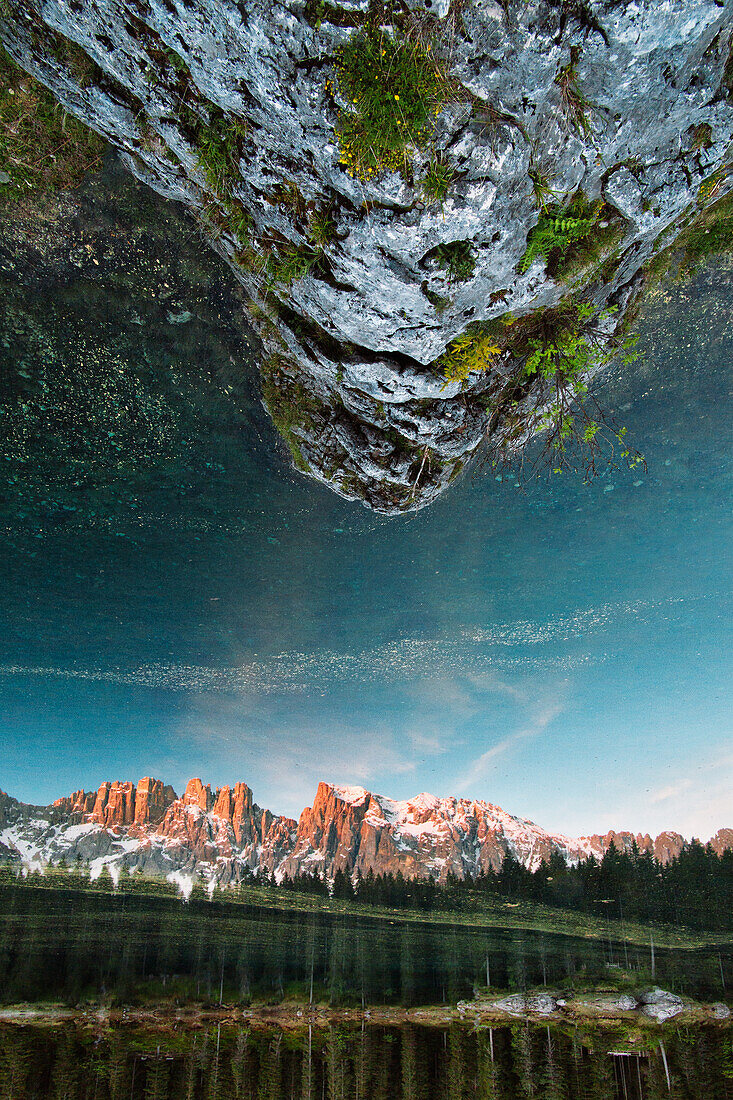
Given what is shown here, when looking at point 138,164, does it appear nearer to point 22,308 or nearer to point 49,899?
point 22,308

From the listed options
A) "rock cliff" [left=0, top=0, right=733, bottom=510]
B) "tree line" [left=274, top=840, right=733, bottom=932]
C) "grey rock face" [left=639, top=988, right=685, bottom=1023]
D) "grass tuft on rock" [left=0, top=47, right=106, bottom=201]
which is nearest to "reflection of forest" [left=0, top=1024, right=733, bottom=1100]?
→ "grey rock face" [left=639, top=988, right=685, bottom=1023]

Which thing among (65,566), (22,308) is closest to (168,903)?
(65,566)

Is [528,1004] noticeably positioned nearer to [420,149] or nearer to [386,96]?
[420,149]

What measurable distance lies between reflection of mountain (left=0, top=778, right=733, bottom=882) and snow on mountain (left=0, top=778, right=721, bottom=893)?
0.29 feet

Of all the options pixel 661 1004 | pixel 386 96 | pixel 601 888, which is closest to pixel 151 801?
pixel 601 888

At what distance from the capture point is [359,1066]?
1350cm

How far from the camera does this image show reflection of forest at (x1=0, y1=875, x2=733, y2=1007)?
16094 mm

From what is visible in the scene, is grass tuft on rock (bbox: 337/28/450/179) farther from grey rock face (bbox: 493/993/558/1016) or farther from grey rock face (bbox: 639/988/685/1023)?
grey rock face (bbox: 639/988/685/1023)

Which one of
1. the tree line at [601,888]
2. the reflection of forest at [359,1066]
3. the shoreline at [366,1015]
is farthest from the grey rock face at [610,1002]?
the tree line at [601,888]

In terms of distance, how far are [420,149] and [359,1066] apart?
21.5 metres

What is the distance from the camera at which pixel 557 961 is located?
18.4m

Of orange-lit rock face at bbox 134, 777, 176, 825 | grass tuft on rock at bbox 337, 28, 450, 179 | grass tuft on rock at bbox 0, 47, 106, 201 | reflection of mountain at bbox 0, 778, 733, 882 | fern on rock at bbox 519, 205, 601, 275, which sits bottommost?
reflection of mountain at bbox 0, 778, 733, 882

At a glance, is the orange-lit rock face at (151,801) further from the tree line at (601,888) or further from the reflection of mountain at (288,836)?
the tree line at (601,888)

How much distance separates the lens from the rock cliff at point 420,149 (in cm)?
246
